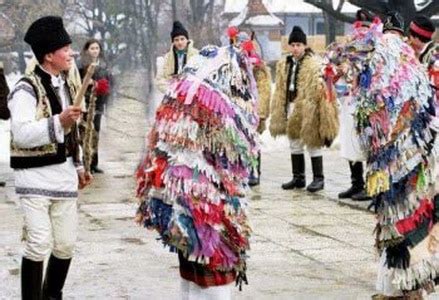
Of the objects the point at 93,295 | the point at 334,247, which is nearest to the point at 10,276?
the point at 93,295

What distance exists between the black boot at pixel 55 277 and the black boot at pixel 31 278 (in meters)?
0.22

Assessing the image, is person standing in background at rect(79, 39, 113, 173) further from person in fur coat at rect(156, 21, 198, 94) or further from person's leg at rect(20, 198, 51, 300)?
person's leg at rect(20, 198, 51, 300)

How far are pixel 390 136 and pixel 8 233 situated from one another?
4.27 m

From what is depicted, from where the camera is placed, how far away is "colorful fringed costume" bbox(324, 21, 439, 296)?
5664 millimetres

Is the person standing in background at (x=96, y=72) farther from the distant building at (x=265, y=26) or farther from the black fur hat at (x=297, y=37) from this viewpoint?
the distant building at (x=265, y=26)

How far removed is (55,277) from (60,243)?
0.96 feet

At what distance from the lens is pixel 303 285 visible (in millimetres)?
6973

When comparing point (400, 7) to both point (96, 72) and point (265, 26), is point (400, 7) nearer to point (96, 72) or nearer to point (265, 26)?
point (96, 72)

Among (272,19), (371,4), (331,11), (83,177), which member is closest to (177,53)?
(83,177)

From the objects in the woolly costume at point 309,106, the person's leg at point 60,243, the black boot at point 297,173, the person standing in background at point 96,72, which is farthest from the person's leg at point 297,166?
the person's leg at point 60,243

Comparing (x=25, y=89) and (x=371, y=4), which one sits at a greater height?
(x=25, y=89)

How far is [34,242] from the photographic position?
5.82m

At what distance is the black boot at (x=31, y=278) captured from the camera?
591 centimetres

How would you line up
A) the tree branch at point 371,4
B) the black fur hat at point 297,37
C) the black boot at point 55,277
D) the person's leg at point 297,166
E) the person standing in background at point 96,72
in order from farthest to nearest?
the tree branch at point 371,4 < the person standing in background at point 96,72 < the person's leg at point 297,166 < the black fur hat at point 297,37 < the black boot at point 55,277
